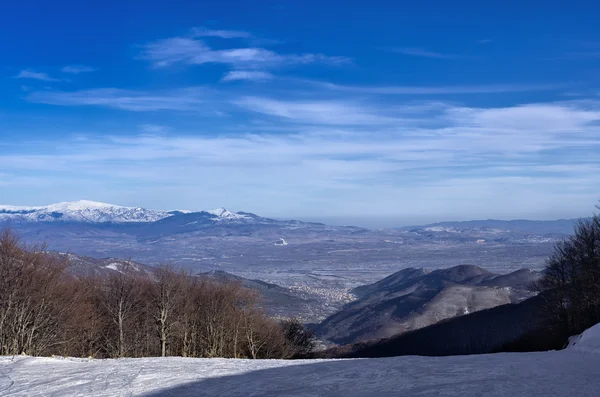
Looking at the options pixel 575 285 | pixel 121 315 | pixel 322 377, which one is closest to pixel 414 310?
pixel 575 285

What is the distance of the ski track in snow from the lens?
42.3ft

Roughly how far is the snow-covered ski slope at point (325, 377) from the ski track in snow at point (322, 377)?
2cm

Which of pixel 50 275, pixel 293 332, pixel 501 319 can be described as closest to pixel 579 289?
pixel 293 332

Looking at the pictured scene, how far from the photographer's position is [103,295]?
39.5 m

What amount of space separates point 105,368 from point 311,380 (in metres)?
7.62

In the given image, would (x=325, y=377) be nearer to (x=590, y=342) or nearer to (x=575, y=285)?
(x=590, y=342)

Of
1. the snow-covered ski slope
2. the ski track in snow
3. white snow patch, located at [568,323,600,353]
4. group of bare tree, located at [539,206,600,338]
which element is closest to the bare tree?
the snow-covered ski slope

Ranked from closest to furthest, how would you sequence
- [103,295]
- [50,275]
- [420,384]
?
[420,384]
[50,275]
[103,295]

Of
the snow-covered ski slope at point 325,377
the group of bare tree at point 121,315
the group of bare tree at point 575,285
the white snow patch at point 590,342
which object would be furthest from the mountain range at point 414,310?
the snow-covered ski slope at point 325,377

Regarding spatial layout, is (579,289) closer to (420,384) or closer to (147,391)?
(420,384)

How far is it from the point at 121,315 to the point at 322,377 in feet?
78.3

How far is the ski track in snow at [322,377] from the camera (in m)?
12.9

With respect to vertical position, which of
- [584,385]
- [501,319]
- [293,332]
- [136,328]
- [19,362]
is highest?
[584,385]

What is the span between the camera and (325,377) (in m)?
15.3
